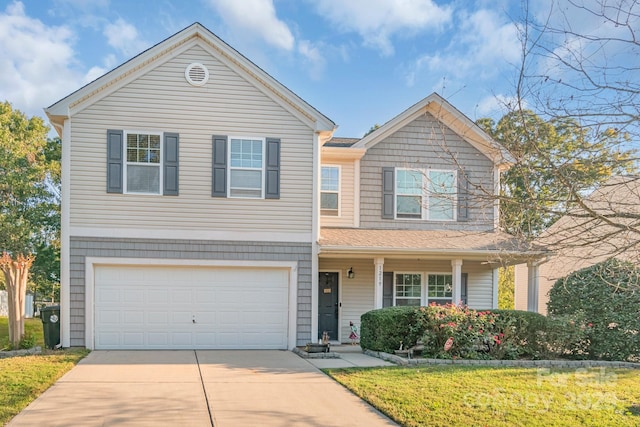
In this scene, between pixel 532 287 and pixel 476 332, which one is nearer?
pixel 476 332

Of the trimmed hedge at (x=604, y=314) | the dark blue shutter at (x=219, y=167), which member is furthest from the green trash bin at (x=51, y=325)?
the trimmed hedge at (x=604, y=314)

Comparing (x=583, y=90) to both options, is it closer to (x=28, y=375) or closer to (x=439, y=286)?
(x=28, y=375)

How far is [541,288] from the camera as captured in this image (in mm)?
23875

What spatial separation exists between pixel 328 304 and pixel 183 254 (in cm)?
447

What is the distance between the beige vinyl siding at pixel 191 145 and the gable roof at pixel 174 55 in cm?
14

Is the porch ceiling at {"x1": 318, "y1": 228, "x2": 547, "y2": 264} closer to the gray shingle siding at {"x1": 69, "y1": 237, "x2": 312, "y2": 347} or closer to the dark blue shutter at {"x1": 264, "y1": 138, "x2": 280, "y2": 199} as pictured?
the gray shingle siding at {"x1": 69, "y1": 237, "x2": 312, "y2": 347}

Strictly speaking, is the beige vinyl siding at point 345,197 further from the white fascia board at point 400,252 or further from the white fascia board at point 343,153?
the white fascia board at point 400,252

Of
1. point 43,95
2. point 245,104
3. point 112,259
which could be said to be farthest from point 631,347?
point 43,95

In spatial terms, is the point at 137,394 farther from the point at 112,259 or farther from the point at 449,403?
the point at 112,259

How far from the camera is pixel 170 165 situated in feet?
43.5

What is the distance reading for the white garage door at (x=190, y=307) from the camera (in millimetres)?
13039

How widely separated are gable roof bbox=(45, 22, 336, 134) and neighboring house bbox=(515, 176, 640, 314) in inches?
241

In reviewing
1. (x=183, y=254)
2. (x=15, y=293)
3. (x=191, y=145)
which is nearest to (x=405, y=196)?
(x=191, y=145)

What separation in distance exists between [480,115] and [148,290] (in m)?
8.73
